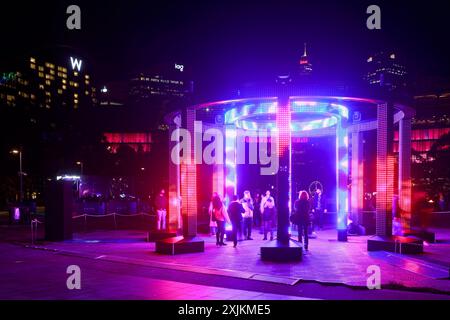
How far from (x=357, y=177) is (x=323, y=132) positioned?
9.89 ft

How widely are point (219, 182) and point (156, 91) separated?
13422 centimetres

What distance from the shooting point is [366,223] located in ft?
62.2

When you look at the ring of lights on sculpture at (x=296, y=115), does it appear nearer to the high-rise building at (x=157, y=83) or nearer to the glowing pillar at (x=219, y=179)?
the glowing pillar at (x=219, y=179)

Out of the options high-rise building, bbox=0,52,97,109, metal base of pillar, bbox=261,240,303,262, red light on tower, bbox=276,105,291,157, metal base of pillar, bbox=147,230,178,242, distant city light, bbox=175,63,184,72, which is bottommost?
metal base of pillar, bbox=147,230,178,242

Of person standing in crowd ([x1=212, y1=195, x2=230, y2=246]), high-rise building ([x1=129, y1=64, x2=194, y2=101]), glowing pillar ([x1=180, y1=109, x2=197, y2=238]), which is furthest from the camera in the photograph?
high-rise building ([x1=129, y1=64, x2=194, y2=101])

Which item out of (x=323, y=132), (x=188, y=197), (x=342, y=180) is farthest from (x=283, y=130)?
(x=323, y=132)

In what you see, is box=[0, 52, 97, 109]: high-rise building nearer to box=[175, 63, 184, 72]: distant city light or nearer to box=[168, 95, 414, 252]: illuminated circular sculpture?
box=[168, 95, 414, 252]: illuminated circular sculpture

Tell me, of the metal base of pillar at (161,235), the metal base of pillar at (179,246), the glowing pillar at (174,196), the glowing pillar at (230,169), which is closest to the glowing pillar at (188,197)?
the metal base of pillar at (179,246)

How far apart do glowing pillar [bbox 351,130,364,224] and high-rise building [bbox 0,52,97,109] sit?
3213 cm

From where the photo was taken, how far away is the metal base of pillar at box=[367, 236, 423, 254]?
11656mm

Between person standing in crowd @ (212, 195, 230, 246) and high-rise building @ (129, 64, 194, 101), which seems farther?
high-rise building @ (129, 64, 194, 101)

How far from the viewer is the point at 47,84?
113438mm

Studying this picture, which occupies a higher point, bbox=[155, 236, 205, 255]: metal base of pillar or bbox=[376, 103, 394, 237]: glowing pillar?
bbox=[376, 103, 394, 237]: glowing pillar

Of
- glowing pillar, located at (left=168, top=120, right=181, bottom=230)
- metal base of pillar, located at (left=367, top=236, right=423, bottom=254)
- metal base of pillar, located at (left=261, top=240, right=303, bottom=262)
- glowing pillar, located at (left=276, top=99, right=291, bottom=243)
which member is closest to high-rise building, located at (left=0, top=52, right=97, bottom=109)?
glowing pillar, located at (left=168, top=120, right=181, bottom=230)
